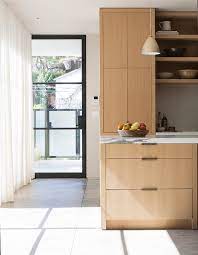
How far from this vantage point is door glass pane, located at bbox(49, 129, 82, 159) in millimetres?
7477

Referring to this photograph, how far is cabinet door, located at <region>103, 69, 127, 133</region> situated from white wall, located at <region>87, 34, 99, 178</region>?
1791 millimetres

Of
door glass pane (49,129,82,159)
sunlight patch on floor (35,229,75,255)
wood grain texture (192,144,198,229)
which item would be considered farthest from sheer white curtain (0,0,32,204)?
wood grain texture (192,144,198,229)

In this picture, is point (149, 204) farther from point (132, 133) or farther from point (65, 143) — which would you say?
point (65, 143)

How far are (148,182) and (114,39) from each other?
2230 millimetres

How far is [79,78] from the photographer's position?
24.4 ft

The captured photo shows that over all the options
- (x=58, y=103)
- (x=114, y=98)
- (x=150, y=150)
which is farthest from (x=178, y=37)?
(x=58, y=103)

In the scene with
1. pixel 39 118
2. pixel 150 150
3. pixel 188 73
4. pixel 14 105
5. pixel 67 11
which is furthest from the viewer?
pixel 39 118

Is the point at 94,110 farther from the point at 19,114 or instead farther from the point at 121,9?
the point at 121,9

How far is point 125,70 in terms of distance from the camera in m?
5.49

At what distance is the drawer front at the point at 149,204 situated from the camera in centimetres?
395

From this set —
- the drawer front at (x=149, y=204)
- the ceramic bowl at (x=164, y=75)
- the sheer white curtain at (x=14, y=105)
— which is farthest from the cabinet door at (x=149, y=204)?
the ceramic bowl at (x=164, y=75)

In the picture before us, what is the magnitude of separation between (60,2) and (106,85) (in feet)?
3.84

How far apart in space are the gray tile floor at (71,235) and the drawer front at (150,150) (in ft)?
2.28

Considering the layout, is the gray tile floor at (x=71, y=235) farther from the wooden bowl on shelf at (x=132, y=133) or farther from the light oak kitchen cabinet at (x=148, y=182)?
the wooden bowl on shelf at (x=132, y=133)
